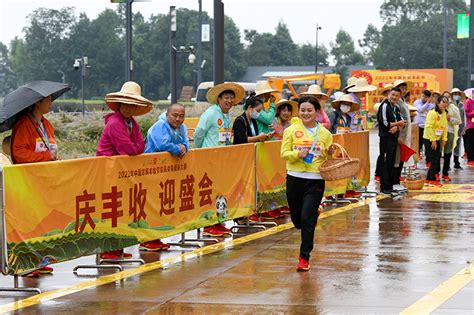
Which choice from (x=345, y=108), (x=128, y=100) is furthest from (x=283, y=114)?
(x=128, y=100)

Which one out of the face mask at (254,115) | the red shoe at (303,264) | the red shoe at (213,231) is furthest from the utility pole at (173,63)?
the red shoe at (303,264)

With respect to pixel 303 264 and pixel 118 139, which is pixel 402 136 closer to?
pixel 303 264

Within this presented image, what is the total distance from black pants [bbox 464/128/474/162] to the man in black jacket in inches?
331

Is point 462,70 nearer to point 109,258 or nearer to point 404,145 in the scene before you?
point 404,145

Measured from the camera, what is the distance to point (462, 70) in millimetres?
119125

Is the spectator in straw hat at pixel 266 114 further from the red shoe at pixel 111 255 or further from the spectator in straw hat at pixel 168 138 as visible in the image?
the red shoe at pixel 111 255

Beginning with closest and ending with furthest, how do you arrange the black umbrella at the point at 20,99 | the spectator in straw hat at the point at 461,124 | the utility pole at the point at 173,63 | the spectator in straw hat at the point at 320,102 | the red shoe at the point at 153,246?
the black umbrella at the point at 20,99, the red shoe at the point at 153,246, the spectator in straw hat at the point at 320,102, the spectator in straw hat at the point at 461,124, the utility pole at the point at 173,63

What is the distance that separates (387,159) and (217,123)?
566 cm

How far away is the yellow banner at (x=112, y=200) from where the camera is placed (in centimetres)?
907

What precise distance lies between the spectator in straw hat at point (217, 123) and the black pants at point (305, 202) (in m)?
2.59

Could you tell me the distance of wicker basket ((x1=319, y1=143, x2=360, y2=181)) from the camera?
1032cm

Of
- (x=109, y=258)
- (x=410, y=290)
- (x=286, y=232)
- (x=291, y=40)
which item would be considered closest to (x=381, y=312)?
(x=410, y=290)

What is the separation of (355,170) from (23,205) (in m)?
3.90

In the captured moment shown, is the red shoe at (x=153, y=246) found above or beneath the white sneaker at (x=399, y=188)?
above
